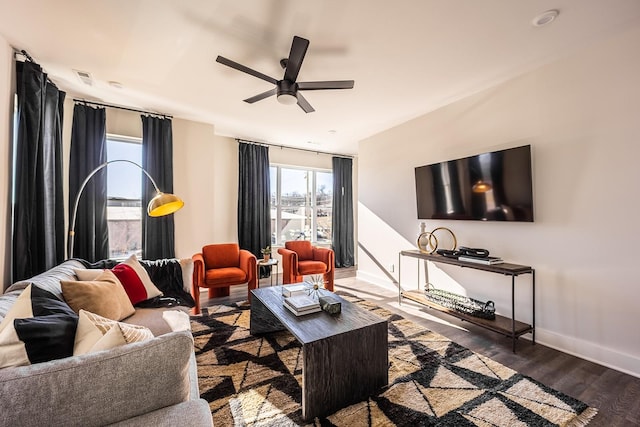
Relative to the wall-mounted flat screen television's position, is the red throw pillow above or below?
below

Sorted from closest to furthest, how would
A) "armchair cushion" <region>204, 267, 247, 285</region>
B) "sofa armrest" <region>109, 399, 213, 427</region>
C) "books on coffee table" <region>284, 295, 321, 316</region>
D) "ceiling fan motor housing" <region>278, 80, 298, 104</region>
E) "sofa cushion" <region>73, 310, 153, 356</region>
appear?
"sofa armrest" <region>109, 399, 213, 427</region> < "sofa cushion" <region>73, 310, 153, 356</region> < "books on coffee table" <region>284, 295, 321, 316</region> < "ceiling fan motor housing" <region>278, 80, 298, 104</region> < "armchair cushion" <region>204, 267, 247, 285</region>

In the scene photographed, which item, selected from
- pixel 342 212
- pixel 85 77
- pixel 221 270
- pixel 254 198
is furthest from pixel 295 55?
pixel 342 212

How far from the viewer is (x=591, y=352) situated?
7.56 ft

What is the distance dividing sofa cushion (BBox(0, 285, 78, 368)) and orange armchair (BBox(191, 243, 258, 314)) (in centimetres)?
193

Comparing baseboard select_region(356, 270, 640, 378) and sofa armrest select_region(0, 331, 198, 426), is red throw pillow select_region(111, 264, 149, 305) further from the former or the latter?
baseboard select_region(356, 270, 640, 378)

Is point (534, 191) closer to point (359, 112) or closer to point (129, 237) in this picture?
point (359, 112)

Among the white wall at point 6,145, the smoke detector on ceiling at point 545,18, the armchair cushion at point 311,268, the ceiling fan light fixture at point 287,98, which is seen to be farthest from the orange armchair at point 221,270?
the smoke detector on ceiling at point 545,18

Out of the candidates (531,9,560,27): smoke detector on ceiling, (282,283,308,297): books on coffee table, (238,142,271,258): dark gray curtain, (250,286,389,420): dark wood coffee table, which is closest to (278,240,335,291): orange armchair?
(238,142,271,258): dark gray curtain

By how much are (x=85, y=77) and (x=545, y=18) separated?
414 centimetres

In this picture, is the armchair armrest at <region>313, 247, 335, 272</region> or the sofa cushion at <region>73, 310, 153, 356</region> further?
the armchair armrest at <region>313, 247, 335, 272</region>

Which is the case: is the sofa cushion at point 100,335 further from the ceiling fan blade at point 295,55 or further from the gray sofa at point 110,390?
the ceiling fan blade at point 295,55

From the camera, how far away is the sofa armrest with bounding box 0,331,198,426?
84 cm

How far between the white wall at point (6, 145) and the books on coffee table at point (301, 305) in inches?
89.4

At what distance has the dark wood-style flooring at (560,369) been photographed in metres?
1.74
